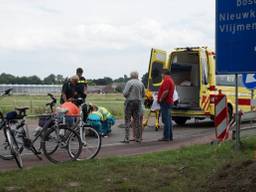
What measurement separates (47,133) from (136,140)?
4.30m

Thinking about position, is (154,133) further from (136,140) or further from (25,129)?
(25,129)

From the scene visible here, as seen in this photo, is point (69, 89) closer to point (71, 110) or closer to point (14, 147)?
point (71, 110)

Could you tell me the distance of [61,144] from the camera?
10.4 metres

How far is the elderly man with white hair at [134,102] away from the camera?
46.2 ft

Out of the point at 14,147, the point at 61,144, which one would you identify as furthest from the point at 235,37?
the point at 14,147

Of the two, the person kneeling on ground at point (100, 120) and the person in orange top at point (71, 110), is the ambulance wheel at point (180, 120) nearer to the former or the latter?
the person kneeling on ground at point (100, 120)

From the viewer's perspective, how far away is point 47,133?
406 inches

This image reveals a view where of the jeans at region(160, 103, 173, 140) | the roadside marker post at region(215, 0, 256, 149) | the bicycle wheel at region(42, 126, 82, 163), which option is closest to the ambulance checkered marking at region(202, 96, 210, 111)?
the jeans at region(160, 103, 173, 140)

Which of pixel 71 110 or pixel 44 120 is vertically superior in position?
pixel 71 110

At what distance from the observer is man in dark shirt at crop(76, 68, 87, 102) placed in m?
14.2

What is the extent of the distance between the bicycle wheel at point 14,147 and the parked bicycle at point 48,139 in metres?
0.11

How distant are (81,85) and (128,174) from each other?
609 cm

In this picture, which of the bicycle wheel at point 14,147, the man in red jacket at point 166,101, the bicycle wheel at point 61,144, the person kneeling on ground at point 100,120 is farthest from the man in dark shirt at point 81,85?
the bicycle wheel at point 14,147

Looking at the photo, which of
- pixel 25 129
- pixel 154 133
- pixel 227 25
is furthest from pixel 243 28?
pixel 154 133
